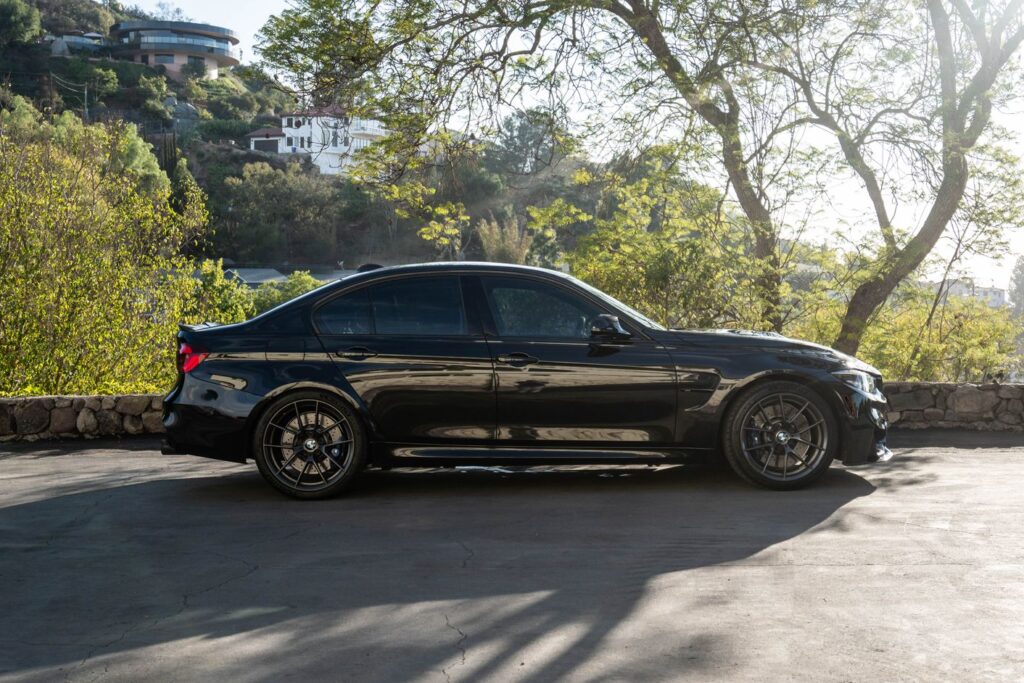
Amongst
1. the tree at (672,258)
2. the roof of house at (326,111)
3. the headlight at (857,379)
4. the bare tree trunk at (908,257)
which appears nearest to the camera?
the headlight at (857,379)

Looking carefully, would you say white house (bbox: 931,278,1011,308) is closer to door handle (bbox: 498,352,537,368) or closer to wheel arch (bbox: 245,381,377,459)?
door handle (bbox: 498,352,537,368)

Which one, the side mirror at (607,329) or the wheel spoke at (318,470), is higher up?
the side mirror at (607,329)

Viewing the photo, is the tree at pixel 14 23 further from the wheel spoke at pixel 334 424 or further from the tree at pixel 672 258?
the wheel spoke at pixel 334 424

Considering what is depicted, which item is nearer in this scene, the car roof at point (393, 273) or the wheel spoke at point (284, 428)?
the wheel spoke at point (284, 428)

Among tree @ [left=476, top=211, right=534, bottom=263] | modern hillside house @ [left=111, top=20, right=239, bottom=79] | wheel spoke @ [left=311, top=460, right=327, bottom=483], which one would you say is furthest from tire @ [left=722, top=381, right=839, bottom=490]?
modern hillside house @ [left=111, top=20, right=239, bottom=79]

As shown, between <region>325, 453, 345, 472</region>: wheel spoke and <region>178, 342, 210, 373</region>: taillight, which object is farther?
<region>178, 342, 210, 373</region>: taillight

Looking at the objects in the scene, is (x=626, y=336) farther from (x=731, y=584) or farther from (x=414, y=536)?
(x=731, y=584)

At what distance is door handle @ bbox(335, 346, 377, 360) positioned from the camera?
25.2 feet

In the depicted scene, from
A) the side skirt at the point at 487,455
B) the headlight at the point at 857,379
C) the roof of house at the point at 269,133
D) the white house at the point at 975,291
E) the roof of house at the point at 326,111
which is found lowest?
the side skirt at the point at 487,455

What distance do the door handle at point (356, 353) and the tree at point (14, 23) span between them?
11581cm

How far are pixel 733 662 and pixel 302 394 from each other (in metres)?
4.14

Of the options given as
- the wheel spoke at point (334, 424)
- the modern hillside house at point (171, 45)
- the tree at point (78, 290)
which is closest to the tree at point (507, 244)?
the tree at point (78, 290)

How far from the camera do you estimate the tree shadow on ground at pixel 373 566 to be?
4.41 m

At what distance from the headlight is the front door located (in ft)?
3.99
